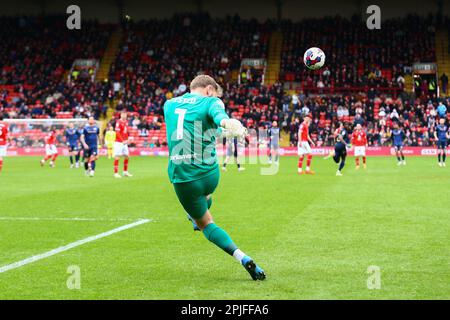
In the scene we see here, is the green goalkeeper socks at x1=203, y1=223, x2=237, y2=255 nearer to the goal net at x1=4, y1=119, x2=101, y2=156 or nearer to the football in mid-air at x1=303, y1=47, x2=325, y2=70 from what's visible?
the football in mid-air at x1=303, y1=47, x2=325, y2=70

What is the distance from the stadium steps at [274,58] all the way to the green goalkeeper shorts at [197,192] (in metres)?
45.8

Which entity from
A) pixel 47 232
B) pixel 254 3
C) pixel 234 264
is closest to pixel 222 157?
pixel 254 3

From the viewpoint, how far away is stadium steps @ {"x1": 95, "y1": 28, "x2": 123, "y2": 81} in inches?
2224

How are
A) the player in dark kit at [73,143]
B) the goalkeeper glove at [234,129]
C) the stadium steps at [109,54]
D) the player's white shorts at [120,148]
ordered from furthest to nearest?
1. the stadium steps at [109,54]
2. the player in dark kit at [73,143]
3. the player's white shorts at [120,148]
4. the goalkeeper glove at [234,129]

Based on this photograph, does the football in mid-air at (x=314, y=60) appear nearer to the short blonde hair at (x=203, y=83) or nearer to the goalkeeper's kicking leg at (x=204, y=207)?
the short blonde hair at (x=203, y=83)

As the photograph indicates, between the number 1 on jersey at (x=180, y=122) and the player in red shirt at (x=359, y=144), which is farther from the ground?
the number 1 on jersey at (x=180, y=122)

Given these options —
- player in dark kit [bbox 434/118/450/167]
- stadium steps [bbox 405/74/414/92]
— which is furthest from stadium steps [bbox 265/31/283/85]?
player in dark kit [bbox 434/118/450/167]

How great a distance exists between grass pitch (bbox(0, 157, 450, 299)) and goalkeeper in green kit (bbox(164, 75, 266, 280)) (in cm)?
75

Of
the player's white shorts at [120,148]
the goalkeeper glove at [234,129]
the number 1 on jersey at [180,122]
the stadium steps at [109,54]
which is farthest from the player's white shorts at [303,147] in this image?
the stadium steps at [109,54]

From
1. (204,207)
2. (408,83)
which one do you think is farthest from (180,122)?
(408,83)

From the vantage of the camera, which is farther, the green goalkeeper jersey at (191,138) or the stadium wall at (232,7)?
the stadium wall at (232,7)

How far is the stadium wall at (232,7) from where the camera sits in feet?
174

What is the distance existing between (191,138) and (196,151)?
0.53 feet
